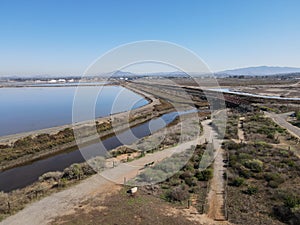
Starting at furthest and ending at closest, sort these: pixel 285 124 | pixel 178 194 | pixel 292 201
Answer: pixel 285 124
pixel 178 194
pixel 292 201

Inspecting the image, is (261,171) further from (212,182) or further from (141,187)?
(141,187)

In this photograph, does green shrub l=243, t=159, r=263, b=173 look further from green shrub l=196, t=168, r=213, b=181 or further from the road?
the road

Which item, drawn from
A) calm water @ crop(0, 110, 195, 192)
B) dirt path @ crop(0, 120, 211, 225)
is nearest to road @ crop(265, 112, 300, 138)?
dirt path @ crop(0, 120, 211, 225)

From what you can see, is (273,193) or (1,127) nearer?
(273,193)

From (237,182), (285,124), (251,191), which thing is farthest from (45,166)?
(285,124)

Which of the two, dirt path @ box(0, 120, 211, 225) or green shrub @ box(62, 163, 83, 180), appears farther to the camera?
green shrub @ box(62, 163, 83, 180)

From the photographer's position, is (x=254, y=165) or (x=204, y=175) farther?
(x=254, y=165)

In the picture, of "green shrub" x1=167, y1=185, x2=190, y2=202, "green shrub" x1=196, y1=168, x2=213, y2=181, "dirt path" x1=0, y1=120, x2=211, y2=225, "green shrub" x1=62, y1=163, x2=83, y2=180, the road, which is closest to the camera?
"dirt path" x1=0, y1=120, x2=211, y2=225

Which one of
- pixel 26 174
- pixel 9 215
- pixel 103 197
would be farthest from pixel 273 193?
pixel 26 174

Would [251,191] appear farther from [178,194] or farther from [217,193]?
[178,194]
